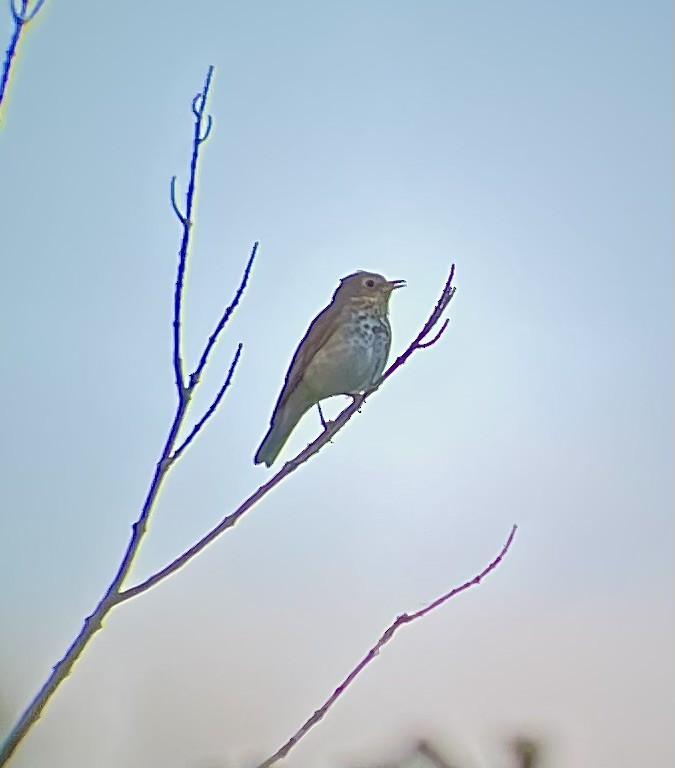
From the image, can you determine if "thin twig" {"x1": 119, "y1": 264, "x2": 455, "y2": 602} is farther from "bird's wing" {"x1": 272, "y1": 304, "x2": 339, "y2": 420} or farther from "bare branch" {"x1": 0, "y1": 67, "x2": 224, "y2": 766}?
"bird's wing" {"x1": 272, "y1": 304, "x2": 339, "y2": 420}

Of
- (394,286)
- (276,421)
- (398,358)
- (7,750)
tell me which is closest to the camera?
(7,750)

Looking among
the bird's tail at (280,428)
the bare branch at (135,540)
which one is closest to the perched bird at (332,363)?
the bird's tail at (280,428)

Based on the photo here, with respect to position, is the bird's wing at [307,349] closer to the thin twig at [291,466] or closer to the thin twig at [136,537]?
the thin twig at [291,466]

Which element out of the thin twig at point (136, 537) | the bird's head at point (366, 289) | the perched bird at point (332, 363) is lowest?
the thin twig at point (136, 537)

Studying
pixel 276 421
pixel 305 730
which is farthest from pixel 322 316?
pixel 305 730

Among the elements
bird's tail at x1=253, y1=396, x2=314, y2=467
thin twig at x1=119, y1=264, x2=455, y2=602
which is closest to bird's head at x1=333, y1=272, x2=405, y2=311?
bird's tail at x1=253, y1=396, x2=314, y2=467

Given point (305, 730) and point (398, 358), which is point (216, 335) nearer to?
point (398, 358)

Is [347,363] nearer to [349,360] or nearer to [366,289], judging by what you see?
[349,360]
